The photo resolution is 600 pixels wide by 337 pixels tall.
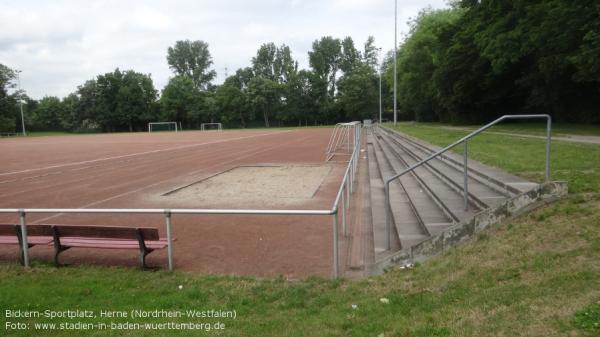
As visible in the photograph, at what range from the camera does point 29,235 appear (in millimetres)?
6215

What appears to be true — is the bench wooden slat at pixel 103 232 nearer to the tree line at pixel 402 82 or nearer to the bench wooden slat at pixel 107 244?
the bench wooden slat at pixel 107 244

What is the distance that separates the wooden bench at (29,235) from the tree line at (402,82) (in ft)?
67.9

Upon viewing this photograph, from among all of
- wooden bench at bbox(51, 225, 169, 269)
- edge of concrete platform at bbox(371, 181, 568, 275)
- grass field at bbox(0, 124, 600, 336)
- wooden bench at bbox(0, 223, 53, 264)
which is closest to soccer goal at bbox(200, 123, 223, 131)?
wooden bench at bbox(0, 223, 53, 264)

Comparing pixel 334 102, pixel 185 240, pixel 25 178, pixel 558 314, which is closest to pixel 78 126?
pixel 334 102

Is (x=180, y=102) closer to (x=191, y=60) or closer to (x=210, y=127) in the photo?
(x=210, y=127)

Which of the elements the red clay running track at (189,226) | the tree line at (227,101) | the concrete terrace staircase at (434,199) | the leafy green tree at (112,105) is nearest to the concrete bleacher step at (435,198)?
the concrete terrace staircase at (434,199)

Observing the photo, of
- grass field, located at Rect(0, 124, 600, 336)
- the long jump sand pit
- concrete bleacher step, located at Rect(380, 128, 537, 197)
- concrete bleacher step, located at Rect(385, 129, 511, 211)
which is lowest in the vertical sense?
the long jump sand pit

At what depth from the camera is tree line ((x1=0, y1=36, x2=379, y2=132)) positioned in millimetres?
83125

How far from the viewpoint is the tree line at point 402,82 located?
77.5 ft

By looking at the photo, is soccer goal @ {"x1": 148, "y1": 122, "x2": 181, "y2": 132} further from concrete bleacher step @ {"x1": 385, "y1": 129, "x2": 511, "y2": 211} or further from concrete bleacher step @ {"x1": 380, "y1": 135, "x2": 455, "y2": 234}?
concrete bleacher step @ {"x1": 385, "y1": 129, "x2": 511, "y2": 211}

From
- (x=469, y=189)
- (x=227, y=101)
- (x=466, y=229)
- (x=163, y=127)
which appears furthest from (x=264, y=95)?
(x=466, y=229)

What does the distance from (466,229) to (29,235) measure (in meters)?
6.31

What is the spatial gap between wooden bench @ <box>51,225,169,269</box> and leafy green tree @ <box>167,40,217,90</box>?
9725cm

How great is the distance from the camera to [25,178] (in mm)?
15938
